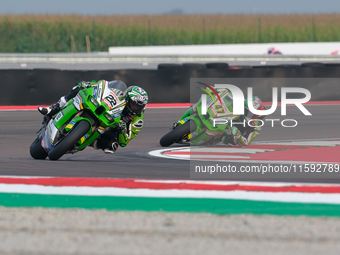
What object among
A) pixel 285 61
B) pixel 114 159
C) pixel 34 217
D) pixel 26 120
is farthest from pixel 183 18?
pixel 34 217

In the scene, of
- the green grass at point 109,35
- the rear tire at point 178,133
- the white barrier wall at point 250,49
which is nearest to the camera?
the rear tire at point 178,133

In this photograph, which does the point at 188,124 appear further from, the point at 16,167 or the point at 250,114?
the point at 16,167

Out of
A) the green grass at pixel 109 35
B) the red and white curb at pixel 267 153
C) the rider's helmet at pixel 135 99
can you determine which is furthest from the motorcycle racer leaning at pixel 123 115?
the green grass at pixel 109 35

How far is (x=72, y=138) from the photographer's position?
21.6ft

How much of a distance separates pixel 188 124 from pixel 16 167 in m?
2.69

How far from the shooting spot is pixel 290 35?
131 feet

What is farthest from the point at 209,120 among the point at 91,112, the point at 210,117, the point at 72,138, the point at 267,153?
the point at 72,138

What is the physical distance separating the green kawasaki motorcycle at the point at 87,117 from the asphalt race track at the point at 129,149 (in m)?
0.28

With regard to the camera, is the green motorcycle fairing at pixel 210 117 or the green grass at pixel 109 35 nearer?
the green motorcycle fairing at pixel 210 117

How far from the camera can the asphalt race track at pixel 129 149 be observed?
6.46 meters

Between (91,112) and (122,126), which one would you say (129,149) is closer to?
(122,126)

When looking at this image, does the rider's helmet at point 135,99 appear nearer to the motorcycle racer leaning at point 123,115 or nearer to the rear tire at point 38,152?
the motorcycle racer leaning at point 123,115

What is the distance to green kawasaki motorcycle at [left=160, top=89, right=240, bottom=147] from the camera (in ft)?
27.8

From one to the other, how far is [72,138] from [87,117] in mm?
430
